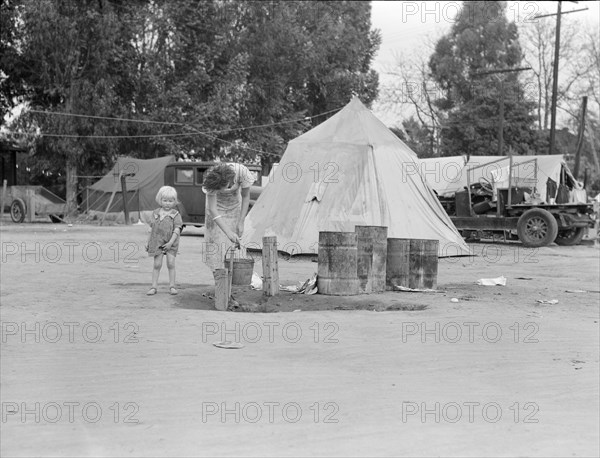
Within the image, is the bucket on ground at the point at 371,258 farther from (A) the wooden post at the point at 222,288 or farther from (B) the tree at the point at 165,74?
(B) the tree at the point at 165,74

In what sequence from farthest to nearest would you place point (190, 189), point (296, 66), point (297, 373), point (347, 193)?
point (296, 66) < point (190, 189) < point (347, 193) < point (297, 373)

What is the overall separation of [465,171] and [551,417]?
62.1 feet

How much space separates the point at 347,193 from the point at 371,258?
5.68 metres

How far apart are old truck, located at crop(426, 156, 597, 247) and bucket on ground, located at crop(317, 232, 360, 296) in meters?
11.7

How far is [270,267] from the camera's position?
980 cm

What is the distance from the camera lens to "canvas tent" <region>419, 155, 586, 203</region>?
72.2 feet

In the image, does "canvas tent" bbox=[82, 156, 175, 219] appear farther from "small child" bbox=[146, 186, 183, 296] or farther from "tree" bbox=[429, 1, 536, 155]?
"small child" bbox=[146, 186, 183, 296]

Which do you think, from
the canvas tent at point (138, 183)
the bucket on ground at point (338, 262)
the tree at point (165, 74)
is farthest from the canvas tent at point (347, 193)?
the tree at point (165, 74)

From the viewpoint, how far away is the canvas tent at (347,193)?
51.9 ft

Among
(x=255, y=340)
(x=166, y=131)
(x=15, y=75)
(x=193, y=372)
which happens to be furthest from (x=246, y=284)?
(x=15, y=75)

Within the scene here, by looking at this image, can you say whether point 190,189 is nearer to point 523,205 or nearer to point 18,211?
point 18,211

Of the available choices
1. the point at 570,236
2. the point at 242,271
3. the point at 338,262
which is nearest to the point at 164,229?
the point at 242,271

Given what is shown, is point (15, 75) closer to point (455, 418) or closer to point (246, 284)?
point (246, 284)

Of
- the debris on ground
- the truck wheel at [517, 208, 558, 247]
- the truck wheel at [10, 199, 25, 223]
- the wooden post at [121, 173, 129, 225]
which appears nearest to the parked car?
the wooden post at [121, 173, 129, 225]
